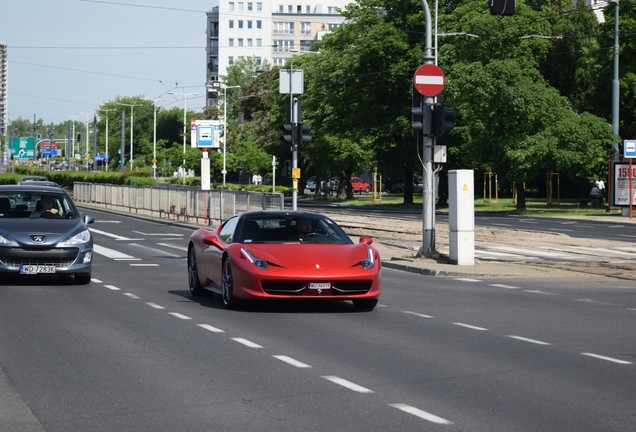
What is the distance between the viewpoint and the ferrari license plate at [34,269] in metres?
19.0

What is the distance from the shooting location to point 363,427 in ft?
25.3

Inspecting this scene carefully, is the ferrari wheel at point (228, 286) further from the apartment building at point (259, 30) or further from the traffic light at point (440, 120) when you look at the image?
the apartment building at point (259, 30)

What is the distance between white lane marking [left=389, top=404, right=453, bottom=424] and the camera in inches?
314

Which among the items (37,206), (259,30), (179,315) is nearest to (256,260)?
(179,315)

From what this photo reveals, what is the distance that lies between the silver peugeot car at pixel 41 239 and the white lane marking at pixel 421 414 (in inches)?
452

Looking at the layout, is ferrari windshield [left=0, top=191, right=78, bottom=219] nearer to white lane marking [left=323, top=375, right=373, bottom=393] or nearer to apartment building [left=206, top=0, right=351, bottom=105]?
white lane marking [left=323, top=375, right=373, bottom=393]

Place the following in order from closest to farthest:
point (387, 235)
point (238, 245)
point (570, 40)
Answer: point (238, 245), point (387, 235), point (570, 40)

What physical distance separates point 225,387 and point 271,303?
7.58 metres

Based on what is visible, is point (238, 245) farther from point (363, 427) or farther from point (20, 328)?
point (363, 427)

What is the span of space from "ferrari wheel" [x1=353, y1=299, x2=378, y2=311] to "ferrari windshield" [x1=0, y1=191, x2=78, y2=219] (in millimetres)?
6594

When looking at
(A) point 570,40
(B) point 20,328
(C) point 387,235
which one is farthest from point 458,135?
(B) point 20,328

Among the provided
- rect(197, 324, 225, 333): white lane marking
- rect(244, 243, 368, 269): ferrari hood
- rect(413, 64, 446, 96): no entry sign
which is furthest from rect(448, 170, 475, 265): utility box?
rect(197, 324, 225, 333): white lane marking

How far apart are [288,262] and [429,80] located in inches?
404

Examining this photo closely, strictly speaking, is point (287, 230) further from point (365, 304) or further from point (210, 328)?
point (210, 328)
